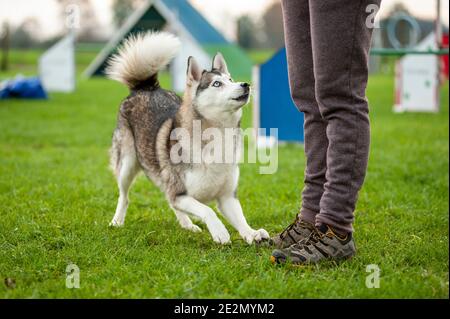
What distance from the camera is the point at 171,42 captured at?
137 inches

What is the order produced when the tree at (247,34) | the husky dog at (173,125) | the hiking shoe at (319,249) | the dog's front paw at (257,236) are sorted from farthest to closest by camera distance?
the tree at (247,34)
the husky dog at (173,125)
the dog's front paw at (257,236)
the hiking shoe at (319,249)

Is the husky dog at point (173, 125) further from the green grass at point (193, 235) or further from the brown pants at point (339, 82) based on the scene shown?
the brown pants at point (339, 82)

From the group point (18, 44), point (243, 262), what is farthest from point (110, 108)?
point (18, 44)

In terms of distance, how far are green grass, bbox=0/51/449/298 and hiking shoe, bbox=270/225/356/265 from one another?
51 millimetres

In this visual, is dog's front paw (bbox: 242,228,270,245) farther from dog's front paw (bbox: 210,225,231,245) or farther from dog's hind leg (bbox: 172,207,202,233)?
dog's hind leg (bbox: 172,207,202,233)

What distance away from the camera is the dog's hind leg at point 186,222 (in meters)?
3.31

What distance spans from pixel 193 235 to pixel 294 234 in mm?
663

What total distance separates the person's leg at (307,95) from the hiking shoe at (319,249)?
26cm

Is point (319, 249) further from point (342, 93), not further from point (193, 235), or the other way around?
point (193, 235)

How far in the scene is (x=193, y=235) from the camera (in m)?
3.15

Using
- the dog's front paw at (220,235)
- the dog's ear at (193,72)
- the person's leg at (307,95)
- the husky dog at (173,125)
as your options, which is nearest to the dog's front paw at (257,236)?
the husky dog at (173,125)

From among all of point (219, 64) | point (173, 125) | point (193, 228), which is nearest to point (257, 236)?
point (193, 228)

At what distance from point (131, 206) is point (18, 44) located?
33.3 metres
